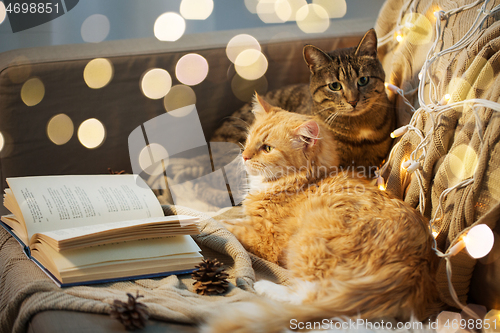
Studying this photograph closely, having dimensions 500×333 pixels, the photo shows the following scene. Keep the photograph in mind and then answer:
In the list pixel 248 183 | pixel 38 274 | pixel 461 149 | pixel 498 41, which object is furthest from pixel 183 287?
pixel 498 41

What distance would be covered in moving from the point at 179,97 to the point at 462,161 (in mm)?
1336

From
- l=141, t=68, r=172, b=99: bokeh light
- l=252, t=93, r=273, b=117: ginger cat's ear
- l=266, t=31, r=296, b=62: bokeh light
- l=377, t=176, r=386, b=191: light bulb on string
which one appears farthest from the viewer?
l=266, t=31, r=296, b=62: bokeh light

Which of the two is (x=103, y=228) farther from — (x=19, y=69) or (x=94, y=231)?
(x=19, y=69)

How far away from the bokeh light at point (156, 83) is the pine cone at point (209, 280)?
114 centimetres

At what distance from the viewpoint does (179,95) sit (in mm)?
1716

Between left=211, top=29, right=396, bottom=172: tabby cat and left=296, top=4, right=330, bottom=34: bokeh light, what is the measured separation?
1164mm

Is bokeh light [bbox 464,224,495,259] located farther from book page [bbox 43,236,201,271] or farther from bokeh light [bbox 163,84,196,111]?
bokeh light [bbox 163,84,196,111]

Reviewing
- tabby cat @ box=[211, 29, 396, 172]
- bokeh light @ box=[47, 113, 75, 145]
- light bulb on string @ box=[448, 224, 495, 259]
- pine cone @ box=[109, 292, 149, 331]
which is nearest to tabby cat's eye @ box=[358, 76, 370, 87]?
tabby cat @ box=[211, 29, 396, 172]

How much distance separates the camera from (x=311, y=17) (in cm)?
241

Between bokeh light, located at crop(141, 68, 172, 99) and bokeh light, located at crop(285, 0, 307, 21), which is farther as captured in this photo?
bokeh light, located at crop(285, 0, 307, 21)

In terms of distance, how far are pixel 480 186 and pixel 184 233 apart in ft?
2.49

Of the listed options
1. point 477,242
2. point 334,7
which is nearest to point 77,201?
point 477,242

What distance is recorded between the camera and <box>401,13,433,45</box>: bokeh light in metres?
1.20

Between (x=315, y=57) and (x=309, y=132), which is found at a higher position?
(x=315, y=57)
